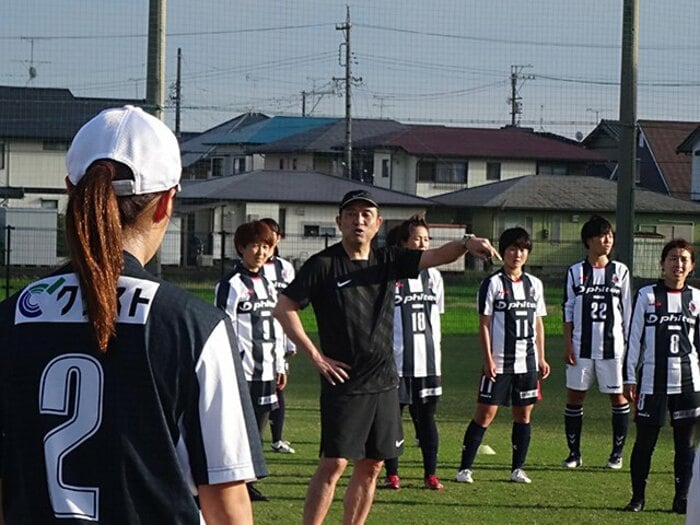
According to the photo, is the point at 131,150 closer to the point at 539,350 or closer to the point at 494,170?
the point at 539,350

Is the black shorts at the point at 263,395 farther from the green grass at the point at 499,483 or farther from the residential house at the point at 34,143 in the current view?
the residential house at the point at 34,143

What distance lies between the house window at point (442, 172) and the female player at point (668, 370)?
51.0 m

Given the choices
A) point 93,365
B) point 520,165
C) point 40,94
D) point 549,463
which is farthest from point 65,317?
point 520,165

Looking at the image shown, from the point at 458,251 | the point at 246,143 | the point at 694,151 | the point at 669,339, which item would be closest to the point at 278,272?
the point at 669,339

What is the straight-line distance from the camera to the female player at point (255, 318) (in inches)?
388

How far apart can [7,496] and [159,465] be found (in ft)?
1.22

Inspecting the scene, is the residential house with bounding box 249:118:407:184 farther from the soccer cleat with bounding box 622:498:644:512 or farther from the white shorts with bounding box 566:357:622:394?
the soccer cleat with bounding box 622:498:644:512

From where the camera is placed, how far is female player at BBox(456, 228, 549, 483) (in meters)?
10.3

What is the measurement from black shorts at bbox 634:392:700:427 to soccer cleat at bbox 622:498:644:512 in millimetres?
552

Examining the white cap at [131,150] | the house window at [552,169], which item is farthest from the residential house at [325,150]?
the white cap at [131,150]

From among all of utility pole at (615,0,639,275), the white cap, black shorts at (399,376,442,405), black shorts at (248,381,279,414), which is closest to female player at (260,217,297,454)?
black shorts at (248,381,279,414)

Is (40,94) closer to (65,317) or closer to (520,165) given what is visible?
(520,165)

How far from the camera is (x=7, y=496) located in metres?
2.79

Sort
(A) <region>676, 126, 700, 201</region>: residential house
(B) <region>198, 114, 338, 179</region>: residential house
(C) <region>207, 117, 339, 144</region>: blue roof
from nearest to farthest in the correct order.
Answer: (A) <region>676, 126, 700, 201</region>: residential house → (B) <region>198, 114, 338, 179</region>: residential house → (C) <region>207, 117, 339, 144</region>: blue roof
